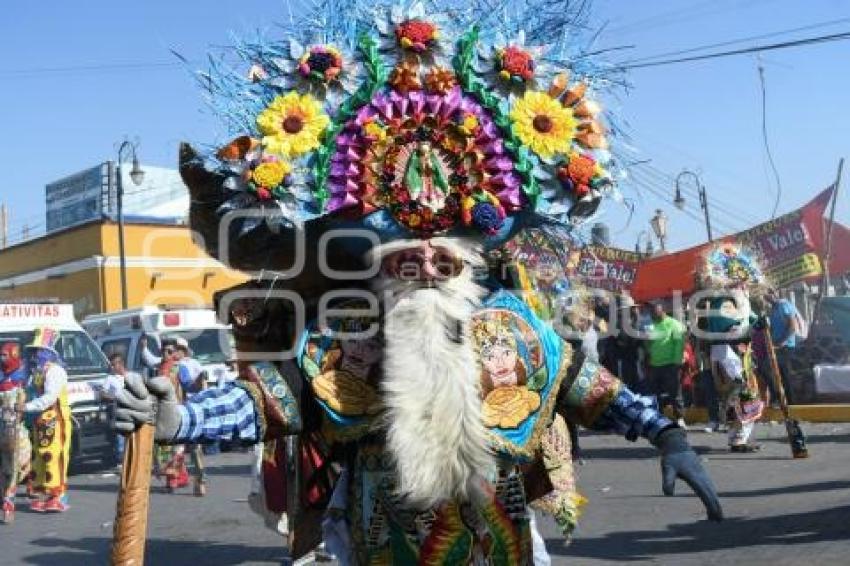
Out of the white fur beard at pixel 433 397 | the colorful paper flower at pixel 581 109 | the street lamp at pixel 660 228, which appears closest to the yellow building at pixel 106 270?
the street lamp at pixel 660 228

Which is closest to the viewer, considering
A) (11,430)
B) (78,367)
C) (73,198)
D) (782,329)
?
(11,430)

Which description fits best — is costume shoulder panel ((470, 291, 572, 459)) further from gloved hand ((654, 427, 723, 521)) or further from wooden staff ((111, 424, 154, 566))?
wooden staff ((111, 424, 154, 566))

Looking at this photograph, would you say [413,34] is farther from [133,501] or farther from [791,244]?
[791,244]

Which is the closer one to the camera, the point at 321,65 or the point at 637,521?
the point at 321,65

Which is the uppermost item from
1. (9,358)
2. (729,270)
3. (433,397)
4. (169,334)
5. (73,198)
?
(73,198)

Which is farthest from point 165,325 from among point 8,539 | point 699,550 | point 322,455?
point 322,455

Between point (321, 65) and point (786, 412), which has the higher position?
point (321, 65)

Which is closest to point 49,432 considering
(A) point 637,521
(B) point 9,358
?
(B) point 9,358

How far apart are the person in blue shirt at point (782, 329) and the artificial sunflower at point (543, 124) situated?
9.19 metres

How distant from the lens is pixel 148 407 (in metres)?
2.88

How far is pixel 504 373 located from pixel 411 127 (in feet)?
2.66

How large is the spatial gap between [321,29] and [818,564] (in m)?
4.47

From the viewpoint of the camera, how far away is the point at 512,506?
10.6 ft

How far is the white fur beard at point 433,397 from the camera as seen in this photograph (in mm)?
2965
